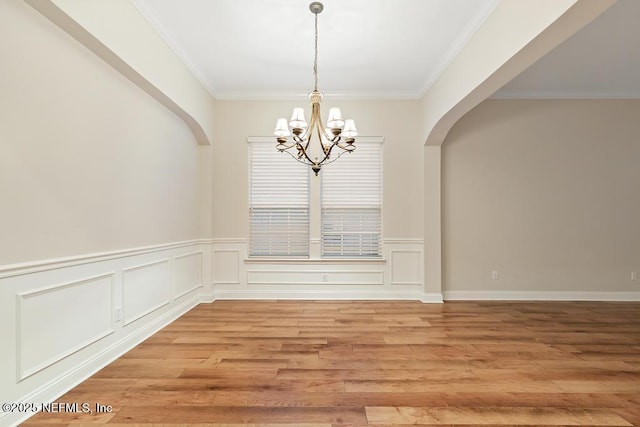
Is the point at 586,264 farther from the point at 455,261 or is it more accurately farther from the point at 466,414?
the point at 466,414

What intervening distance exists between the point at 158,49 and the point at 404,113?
3492 millimetres

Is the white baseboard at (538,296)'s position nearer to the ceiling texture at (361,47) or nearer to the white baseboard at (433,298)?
the white baseboard at (433,298)

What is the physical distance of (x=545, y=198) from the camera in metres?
5.21

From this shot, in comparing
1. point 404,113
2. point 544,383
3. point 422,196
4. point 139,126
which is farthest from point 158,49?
point 544,383

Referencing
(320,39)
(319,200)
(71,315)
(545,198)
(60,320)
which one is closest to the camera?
(60,320)

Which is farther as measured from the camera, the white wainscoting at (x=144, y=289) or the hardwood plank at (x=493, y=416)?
the white wainscoting at (x=144, y=289)

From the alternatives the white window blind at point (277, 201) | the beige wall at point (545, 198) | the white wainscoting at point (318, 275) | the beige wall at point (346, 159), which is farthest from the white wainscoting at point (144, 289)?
the beige wall at point (545, 198)

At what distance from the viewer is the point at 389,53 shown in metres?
4.01

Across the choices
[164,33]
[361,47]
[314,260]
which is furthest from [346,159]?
[164,33]

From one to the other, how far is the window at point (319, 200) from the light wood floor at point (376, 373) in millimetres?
1399

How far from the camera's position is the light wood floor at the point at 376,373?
2156mm

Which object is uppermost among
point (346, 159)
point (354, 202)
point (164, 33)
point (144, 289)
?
point (164, 33)

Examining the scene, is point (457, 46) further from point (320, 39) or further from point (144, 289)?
point (144, 289)

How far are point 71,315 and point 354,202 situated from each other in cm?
381
